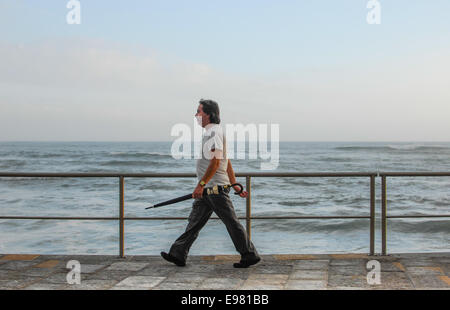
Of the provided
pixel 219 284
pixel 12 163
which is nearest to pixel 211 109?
pixel 219 284

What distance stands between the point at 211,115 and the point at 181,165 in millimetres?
32597

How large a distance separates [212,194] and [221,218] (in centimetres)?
26

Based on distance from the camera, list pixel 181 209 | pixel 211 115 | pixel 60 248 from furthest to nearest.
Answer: pixel 181 209, pixel 60 248, pixel 211 115

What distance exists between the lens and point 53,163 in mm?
41594

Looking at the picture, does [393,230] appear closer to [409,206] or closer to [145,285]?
[409,206]

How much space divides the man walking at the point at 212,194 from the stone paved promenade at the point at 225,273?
0.55ft

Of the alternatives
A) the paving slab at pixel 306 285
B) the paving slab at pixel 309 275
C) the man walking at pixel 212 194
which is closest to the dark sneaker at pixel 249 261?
the man walking at pixel 212 194

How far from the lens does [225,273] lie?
15.9 feet

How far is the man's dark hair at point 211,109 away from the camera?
4922 mm

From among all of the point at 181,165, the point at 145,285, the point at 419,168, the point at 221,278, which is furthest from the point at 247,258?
the point at 419,168

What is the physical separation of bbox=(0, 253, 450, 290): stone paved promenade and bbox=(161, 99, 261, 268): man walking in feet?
0.55
